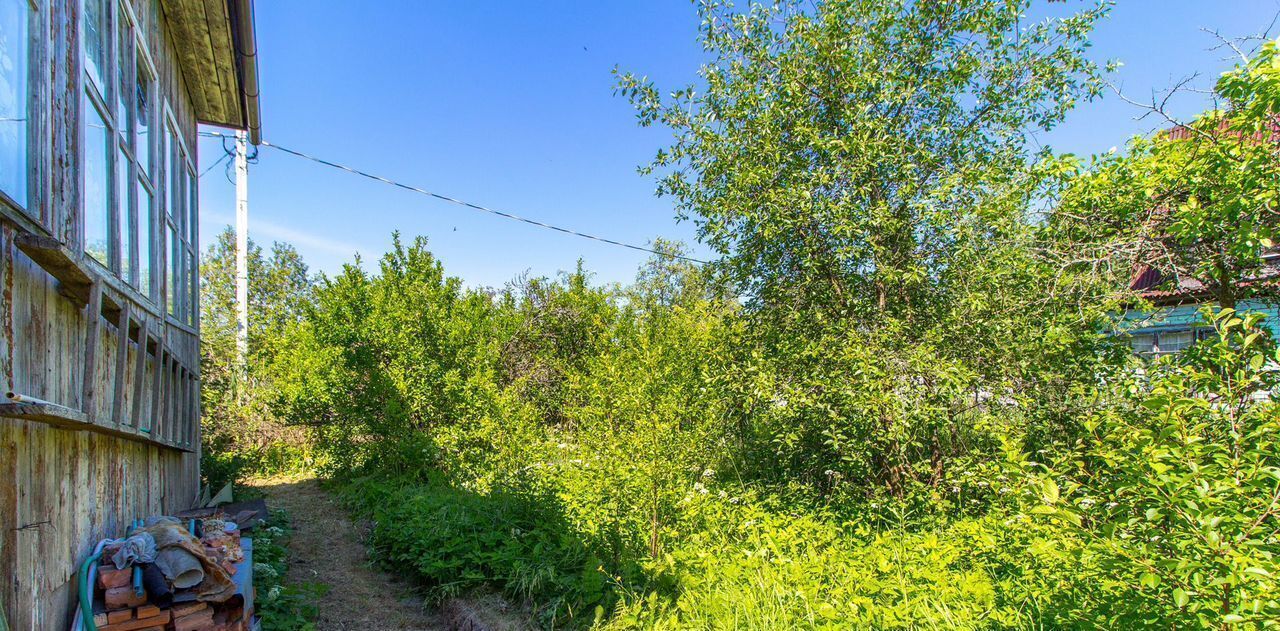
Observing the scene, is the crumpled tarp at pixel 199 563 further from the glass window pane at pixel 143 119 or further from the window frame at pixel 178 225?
the glass window pane at pixel 143 119

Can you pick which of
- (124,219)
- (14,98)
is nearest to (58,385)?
(14,98)

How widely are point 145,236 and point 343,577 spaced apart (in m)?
3.21

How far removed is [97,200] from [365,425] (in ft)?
20.5

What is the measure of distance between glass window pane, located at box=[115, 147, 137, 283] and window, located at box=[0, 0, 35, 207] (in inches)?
51.8

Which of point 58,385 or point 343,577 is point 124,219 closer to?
point 58,385

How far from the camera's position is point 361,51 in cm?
1178

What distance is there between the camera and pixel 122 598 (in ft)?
8.59

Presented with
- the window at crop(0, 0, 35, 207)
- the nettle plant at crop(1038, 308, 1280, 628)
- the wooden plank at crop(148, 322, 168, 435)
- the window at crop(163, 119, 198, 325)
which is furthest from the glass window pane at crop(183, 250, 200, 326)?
the nettle plant at crop(1038, 308, 1280, 628)

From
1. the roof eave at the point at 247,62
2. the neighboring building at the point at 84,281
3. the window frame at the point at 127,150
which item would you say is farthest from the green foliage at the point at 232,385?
the window frame at the point at 127,150

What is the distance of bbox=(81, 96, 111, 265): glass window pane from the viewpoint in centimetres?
277

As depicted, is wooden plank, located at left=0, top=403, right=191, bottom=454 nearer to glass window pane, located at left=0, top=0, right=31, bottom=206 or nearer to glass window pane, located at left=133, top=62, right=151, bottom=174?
glass window pane, located at left=0, top=0, right=31, bottom=206

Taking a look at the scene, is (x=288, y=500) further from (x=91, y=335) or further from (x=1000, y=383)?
(x=1000, y=383)

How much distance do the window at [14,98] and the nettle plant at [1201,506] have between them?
373 cm

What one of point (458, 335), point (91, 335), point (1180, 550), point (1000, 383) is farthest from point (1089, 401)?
point (458, 335)
